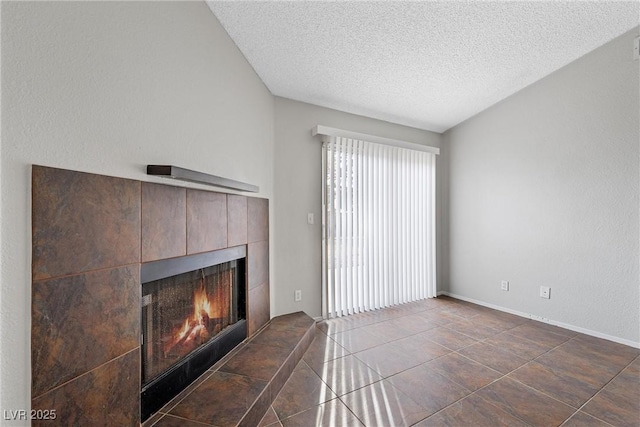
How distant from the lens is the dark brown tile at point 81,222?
83 centimetres

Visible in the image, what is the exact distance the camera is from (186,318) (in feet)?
5.31

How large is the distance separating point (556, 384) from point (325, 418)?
1635 millimetres

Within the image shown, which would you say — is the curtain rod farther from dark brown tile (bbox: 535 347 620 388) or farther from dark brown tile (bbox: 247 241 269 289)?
dark brown tile (bbox: 535 347 620 388)

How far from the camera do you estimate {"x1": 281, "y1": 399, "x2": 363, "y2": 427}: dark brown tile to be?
1.48m

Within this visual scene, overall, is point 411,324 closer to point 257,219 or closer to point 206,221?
point 257,219

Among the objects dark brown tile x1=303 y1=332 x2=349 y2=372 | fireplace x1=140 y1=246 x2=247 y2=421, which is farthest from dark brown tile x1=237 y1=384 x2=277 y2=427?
dark brown tile x1=303 y1=332 x2=349 y2=372

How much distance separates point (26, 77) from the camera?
0.79 metres

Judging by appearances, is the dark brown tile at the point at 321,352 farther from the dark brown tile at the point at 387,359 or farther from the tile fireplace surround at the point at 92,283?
the tile fireplace surround at the point at 92,283

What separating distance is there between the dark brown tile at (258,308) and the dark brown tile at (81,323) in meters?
1.10

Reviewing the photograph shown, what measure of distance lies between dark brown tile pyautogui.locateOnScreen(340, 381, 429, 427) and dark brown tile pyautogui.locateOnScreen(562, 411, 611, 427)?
787 millimetres

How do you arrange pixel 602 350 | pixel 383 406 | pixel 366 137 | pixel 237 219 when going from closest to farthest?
pixel 383 406, pixel 237 219, pixel 602 350, pixel 366 137

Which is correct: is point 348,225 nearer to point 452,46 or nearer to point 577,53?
point 452,46

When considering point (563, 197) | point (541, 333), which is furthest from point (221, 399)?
point (563, 197)

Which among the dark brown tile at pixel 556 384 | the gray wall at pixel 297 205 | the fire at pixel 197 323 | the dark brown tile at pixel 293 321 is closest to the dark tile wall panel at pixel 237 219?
the fire at pixel 197 323
